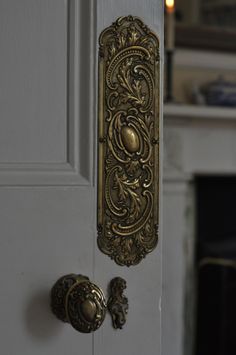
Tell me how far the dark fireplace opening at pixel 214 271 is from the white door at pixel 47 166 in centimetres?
109

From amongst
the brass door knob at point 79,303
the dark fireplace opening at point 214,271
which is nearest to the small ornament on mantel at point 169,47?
the dark fireplace opening at point 214,271

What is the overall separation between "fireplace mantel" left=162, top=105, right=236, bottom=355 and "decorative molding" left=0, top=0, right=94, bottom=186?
927mm

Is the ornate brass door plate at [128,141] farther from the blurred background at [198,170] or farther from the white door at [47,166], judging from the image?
the blurred background at [198,170]

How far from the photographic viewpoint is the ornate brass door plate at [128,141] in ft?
1.51

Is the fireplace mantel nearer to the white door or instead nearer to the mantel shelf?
the mantel shelf

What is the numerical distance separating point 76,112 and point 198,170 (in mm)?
1122

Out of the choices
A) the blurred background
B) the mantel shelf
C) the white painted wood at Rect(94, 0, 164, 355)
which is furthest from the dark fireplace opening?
the white painted wood at Rect(94, 0, 164, 355)

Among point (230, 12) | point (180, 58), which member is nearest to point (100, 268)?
point (180, 58)

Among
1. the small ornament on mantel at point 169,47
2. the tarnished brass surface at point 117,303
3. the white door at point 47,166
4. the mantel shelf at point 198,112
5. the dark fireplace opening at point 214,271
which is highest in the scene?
the small ornament on mantel at point 169,47

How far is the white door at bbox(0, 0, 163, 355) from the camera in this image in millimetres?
428

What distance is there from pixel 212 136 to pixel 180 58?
0.25m

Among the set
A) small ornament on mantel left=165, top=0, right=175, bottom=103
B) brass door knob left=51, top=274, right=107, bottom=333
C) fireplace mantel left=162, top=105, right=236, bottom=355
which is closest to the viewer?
brass door knob left=51, top=274, right=107, bottom=333

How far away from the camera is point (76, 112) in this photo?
1.48 ft

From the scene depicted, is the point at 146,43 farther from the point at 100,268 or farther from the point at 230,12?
the point at 230,12
